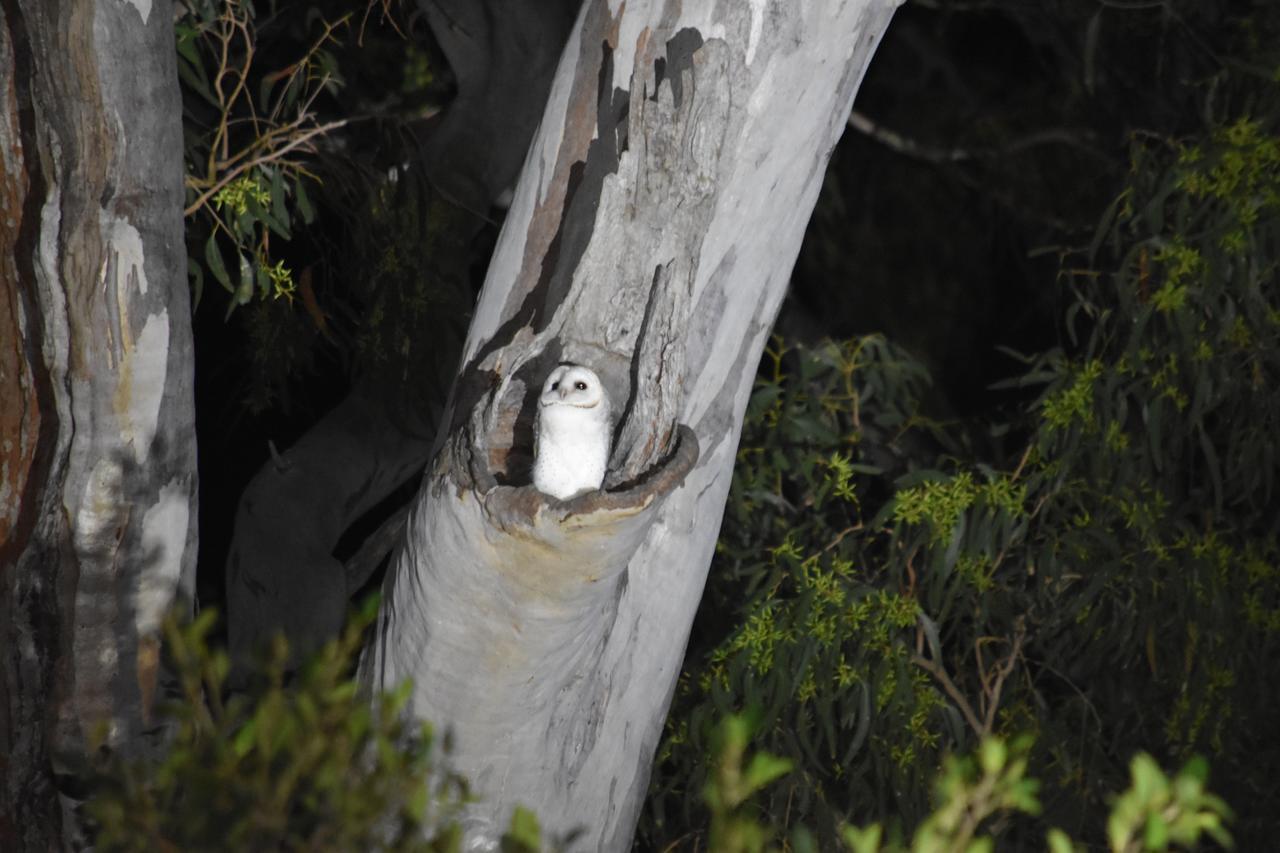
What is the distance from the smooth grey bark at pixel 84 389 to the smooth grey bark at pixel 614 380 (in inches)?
12.4

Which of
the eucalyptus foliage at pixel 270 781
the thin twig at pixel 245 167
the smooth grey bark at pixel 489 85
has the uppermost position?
the smooth grey bark at pixel 489 85

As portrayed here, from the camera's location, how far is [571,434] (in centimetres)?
106

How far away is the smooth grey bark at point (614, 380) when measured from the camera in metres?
1.13

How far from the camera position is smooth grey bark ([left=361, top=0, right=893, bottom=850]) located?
1127 millimetres

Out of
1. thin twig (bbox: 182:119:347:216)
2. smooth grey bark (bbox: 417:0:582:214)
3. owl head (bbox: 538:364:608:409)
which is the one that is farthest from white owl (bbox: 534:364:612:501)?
smooth grey bark (bbox: 417:0:582:214)

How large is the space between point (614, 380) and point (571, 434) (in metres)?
0.11

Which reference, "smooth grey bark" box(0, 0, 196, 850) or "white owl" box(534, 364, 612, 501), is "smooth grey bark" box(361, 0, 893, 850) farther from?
"smooth grey bark" box(0, 0, 196, 850)

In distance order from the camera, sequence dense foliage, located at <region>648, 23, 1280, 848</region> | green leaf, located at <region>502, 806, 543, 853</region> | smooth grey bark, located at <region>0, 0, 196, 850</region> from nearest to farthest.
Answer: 1. green leaf, located at <region>502, 806, 543, 853</region>
2. smooth grey bark, located at <region>0, 0, 196, 850</region>
3. dense foliage, located at <region>648, 23, 1280, 848</region>

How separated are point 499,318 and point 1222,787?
5.40 ft

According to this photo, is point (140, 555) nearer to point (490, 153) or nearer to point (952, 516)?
point (490, 153)

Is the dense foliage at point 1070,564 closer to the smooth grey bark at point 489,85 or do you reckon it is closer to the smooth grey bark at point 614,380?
the smooth grey bark at point 489,85

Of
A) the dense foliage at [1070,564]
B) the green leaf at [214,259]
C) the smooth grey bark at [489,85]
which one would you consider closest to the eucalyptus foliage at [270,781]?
the green leaf at [214,259]

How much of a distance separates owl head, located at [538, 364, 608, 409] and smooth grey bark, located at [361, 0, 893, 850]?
0.06 m

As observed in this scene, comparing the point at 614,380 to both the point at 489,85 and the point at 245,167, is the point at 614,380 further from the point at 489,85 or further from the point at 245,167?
the point at 489,85
